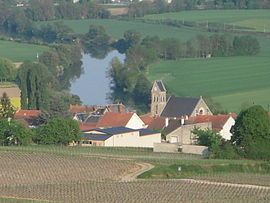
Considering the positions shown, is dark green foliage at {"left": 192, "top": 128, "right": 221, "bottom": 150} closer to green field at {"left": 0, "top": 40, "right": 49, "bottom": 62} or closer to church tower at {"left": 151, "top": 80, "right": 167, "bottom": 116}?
church tower at {"left": 151, "top": 80, "right": 167, "bottom": 116}

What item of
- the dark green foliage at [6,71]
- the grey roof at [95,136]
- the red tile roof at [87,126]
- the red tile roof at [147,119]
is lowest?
the dark green foliage at [6,71]

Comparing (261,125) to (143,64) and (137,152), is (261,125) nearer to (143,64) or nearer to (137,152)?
(137,152)

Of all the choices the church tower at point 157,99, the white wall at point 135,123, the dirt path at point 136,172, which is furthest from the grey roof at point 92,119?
the dirt path at point 136,172

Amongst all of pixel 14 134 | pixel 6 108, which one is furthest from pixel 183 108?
pixel 14 134


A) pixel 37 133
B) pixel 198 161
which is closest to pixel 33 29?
pixel 37 133

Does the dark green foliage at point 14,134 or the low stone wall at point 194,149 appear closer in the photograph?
the low stone wall at point 194,149

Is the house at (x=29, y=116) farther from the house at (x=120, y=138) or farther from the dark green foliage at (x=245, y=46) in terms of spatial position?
the dark green foliage at (x=245, y=46)

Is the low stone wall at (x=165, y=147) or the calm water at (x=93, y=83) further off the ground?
the low stone wall at (x=165, y=147)

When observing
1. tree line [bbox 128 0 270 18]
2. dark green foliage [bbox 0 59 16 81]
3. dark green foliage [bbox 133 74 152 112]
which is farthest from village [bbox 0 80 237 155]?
tree line [bbox 128 0 270 18]
